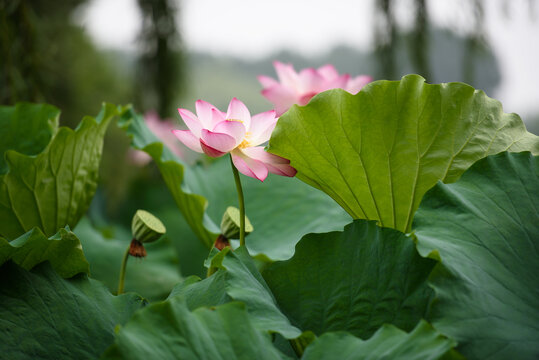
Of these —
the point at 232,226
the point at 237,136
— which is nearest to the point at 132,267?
the point at 232,226

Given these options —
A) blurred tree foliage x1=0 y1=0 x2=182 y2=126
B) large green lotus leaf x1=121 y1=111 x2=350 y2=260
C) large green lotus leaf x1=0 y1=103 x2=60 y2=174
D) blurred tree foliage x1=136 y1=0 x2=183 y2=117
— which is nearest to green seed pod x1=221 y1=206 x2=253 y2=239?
large green lotus leaf x1=121 y1=111 x2=350 y2=260

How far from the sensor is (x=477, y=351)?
13.7 inches

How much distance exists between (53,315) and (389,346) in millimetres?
290

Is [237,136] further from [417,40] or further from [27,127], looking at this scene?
[417,40]

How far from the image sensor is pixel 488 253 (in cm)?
41

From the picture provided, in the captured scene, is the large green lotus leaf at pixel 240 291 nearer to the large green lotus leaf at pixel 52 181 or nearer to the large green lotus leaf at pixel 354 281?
the large green lotus leaf at pixel 354 281

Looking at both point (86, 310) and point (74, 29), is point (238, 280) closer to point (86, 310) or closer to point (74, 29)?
point (86, 310)

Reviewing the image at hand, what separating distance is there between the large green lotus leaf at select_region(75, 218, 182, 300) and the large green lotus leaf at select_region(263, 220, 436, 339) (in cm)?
39

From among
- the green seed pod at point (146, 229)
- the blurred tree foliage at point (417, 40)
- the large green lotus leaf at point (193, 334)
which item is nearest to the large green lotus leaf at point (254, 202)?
the green seed pod at point (146, 229)

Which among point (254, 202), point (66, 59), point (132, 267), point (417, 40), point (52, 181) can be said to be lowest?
point (132, 267)

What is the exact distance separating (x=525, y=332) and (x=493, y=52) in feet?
5.45

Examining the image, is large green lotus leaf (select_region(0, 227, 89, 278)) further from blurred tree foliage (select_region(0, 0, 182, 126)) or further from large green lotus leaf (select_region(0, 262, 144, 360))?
blurred tree foliage (select_region(0, 0, 182, 126))

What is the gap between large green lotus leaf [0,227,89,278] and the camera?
448mm

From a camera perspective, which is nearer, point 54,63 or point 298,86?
point 298,86
